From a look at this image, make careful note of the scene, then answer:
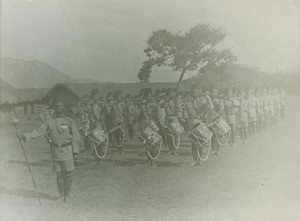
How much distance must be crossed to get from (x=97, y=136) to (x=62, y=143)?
1019mm

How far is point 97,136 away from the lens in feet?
20.2

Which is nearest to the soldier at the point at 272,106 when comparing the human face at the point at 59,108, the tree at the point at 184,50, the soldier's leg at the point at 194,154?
the tree at the point at 184,50

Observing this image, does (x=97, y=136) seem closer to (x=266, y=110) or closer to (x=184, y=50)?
(x=184, y=50)

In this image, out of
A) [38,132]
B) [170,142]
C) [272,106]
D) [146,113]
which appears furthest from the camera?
[272,106]

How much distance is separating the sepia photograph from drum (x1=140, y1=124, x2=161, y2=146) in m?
0.02

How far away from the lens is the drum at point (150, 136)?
19.8ft

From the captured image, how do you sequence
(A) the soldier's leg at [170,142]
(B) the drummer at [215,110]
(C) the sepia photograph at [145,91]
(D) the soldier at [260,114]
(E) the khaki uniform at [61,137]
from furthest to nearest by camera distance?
(D) the soldier at [260,114]
(A) the soldier's leg at [170,142]
(B) the drummer at [215,110]
(C) the sepia photograph at [145,91]
(E) the khaki uniform at [61,137]

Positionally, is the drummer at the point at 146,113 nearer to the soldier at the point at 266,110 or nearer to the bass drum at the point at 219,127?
the bass drum at the point at 219,127

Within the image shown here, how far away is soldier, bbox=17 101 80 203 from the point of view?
17.0ft

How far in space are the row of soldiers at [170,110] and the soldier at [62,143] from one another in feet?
2.15

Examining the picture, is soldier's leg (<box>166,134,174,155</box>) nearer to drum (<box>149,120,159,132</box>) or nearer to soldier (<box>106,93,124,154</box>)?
drum (<box>149,120,159,132</box>)

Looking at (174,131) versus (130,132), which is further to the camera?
(130,132)

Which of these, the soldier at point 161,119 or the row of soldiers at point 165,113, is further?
the soldier at point 161,119

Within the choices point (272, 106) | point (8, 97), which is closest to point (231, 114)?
point (272, 106)
